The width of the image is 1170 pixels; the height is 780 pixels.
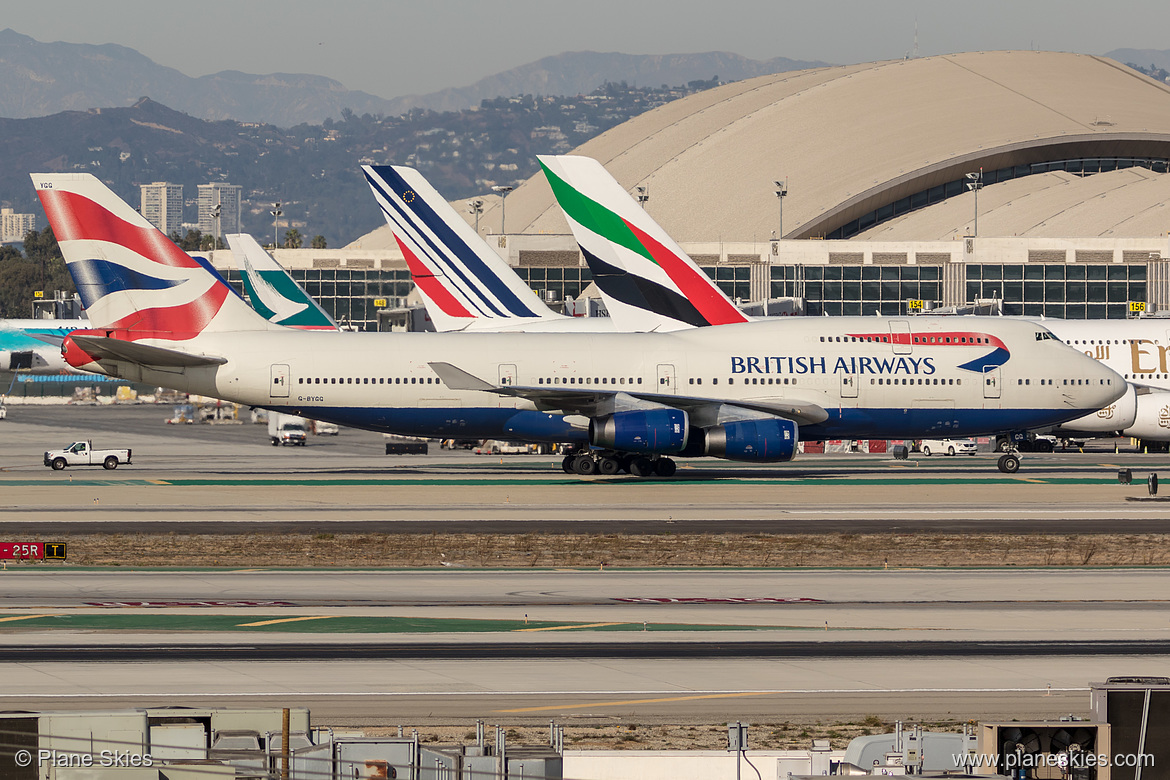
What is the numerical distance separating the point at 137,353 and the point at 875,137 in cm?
10497

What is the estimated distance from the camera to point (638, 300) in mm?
57344

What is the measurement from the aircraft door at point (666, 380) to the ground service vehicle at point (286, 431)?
30.7 m

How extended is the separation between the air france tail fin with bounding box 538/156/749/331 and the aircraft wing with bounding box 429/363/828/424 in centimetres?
636

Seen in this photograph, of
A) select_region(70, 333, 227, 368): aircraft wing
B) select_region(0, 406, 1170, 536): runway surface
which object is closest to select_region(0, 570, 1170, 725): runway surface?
select_region(0, 406, 1170, 536): runway surface

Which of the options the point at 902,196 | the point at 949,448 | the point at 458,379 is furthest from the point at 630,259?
the point at 902,196

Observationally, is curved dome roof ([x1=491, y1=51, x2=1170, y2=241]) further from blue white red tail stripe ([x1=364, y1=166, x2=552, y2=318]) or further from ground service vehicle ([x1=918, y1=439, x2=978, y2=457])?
blue white red tail stripe ([x1=364, y1=166, x2=552, y2=318])

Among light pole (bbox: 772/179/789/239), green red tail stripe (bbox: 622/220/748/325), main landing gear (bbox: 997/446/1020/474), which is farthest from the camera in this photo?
light pole (bbox: 772/179/789/239)

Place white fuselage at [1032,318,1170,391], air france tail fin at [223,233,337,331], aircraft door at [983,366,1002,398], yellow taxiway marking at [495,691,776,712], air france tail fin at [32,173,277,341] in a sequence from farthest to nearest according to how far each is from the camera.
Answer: air france tail fin at [223,233,337,331]
white fuselage at [1032,318,1170,391]
aircraft door at [983,366,1002,398]
air france tail fin at [32,173,277,341]
yellow taxiway marking at [495,691,776,712]

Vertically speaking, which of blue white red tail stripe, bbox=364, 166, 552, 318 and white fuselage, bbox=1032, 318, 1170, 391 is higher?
blue white red tail stripe, bbox=364, 166, 552, 318

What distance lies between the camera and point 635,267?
56.9 meters

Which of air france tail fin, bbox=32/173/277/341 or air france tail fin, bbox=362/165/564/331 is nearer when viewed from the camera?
air france tail fin, bbox=32/173/277/341

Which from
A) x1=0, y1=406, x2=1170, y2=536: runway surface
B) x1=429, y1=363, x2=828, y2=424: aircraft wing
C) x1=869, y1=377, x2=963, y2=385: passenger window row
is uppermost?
x1=869, y1=377, x2=963, y2=385: passenger window row

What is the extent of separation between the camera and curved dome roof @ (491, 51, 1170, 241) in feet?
445

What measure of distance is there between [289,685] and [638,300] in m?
37.2
